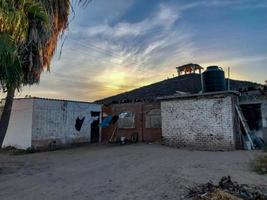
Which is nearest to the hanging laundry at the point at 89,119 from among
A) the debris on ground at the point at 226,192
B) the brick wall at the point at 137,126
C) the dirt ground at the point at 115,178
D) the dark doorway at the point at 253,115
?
the brick wall at the point at 137,126

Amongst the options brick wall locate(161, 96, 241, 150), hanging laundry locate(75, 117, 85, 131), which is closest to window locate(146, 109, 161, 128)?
brick wall locate(161, 96, 241, 150)

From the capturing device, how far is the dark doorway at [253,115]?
54.2 feet

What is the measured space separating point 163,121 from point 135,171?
9270 millimetres

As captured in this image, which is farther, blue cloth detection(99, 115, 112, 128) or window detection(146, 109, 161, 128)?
blue cloth detection(99, 115, 112, 128)

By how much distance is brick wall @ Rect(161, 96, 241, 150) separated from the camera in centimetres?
1568

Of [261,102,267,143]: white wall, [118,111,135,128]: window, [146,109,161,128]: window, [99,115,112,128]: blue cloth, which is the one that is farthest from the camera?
[118,111,135,128]: window

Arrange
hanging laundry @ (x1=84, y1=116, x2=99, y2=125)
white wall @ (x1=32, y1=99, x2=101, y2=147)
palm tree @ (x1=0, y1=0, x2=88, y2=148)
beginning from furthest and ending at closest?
1. hanging laundry @ (x1=84, y1=116, x2=99, y2=125)
2. white wall @ (x1=32, y1=99, x2=101, y2=147)
3. palm tree @ (x1=0, y1=0, x2=88, y2=148)

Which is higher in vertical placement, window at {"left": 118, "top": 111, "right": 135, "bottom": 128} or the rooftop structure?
the rooftop structure

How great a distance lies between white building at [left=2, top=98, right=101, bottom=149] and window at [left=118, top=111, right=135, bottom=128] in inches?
119

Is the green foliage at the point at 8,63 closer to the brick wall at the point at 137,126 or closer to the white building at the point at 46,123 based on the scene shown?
the white building at the point at 46,123

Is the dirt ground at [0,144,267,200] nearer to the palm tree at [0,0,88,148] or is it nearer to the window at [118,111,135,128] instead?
the palm tree at [0,0,88,148]

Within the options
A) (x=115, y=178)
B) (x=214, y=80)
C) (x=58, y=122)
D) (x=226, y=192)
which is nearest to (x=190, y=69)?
(x=214, y=80)

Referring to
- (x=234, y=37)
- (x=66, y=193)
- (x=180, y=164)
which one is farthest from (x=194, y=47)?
(x=66, y=193)

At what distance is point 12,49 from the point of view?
16.9 ft
